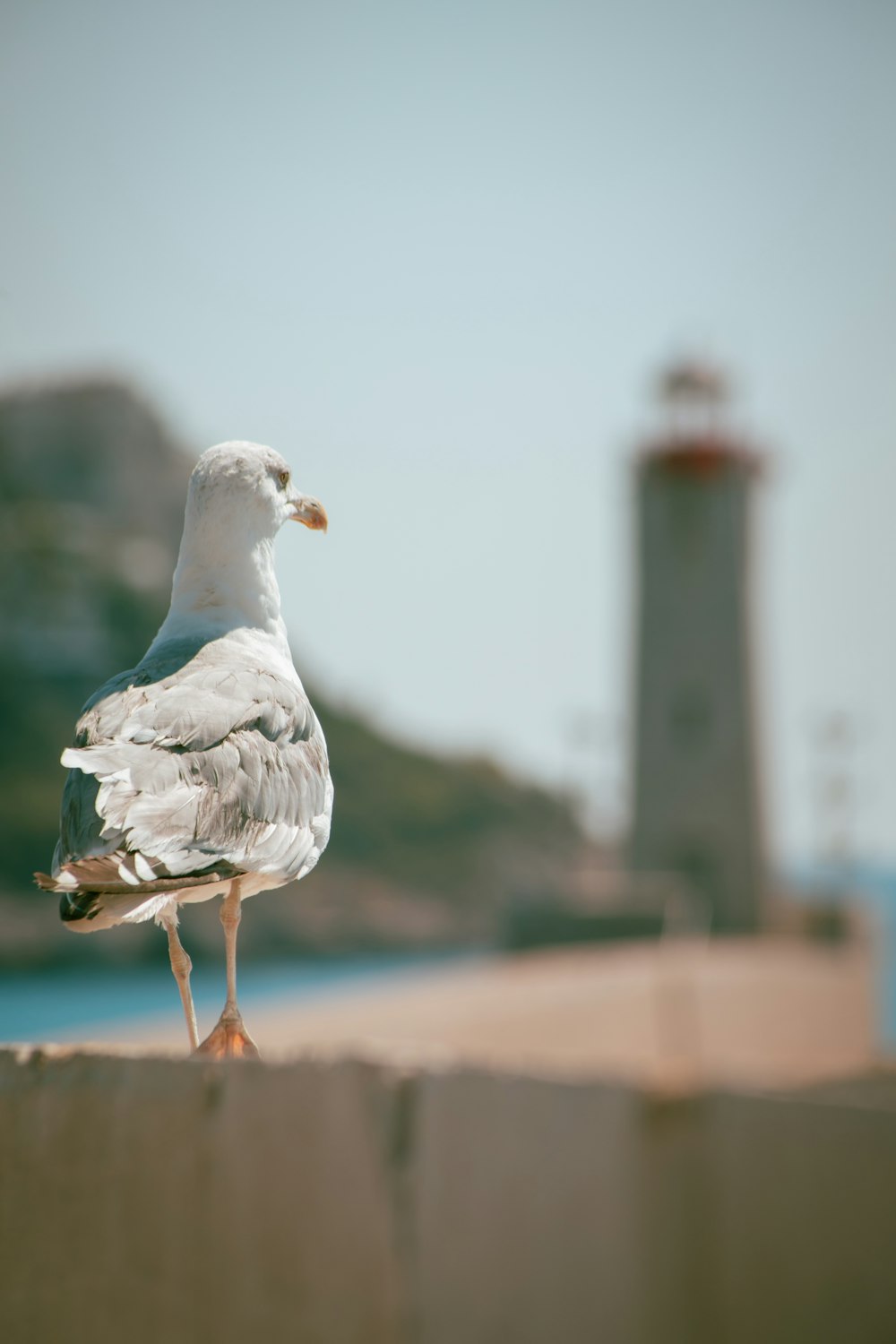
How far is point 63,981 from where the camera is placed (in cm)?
4019

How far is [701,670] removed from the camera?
31.9 metres

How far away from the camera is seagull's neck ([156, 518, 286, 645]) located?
2.05m

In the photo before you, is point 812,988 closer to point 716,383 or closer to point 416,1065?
point 716,383

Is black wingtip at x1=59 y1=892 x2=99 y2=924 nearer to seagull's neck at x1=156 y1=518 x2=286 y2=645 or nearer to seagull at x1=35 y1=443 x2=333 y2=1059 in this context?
seagull at x1=35 y1=443 x2=333 y2=1059

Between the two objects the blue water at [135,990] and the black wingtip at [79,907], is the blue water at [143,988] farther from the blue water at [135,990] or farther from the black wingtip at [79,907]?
the black wingtip at [79,907]

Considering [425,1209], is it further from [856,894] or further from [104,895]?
[856,894]

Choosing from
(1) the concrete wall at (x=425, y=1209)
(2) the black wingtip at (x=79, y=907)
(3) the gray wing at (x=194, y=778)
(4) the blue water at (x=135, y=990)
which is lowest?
(4) the blue water at (x=135, y=990)

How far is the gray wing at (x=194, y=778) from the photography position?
5.75 ft

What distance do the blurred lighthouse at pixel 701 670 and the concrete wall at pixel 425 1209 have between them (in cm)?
2853

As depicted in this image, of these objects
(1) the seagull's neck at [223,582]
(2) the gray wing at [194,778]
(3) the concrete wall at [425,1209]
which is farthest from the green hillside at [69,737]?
(3) the concrete wall at [425,1209]

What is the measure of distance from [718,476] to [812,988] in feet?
34.3


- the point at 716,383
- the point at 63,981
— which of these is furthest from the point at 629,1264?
the point at 63,981

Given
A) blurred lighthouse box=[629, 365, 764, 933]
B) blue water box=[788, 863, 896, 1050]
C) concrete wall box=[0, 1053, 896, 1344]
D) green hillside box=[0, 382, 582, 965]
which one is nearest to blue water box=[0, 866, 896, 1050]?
blue water box=[788, 863, 896, 1050]

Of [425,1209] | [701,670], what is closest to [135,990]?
[701,670]
